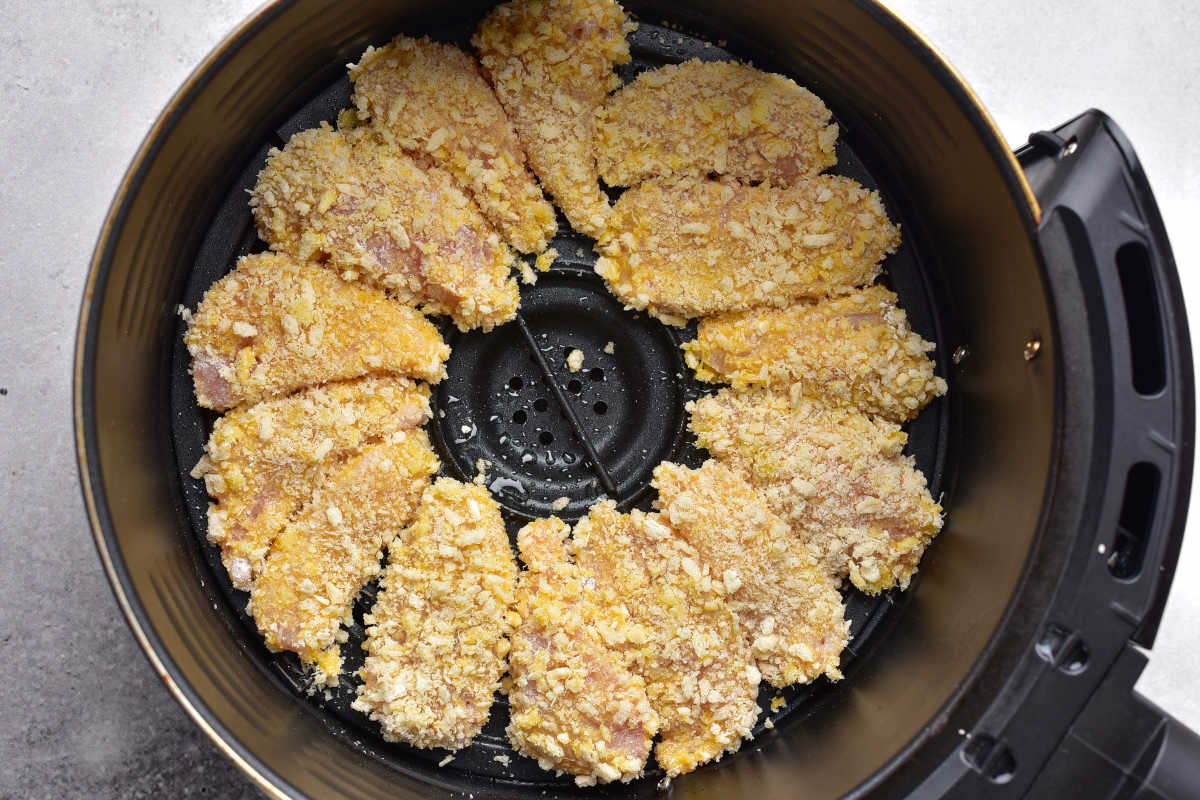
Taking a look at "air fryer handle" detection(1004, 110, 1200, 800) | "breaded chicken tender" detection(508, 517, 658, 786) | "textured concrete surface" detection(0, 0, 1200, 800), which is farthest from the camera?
"textured concrete surface" detection(0, 0, 1200, 800)

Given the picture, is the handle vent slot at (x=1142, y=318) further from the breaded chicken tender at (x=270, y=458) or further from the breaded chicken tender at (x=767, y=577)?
the breaded chicken tender at (x=270, y=458)

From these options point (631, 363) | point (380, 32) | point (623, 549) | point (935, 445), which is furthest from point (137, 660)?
point (935, 445)

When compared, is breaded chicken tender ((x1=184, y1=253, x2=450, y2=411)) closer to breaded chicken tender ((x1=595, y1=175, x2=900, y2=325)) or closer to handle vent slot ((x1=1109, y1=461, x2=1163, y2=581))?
breaded chicken tender ((x1=595, y1=175, x2=900, y2=325))

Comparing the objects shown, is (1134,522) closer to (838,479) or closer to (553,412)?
(838,479)

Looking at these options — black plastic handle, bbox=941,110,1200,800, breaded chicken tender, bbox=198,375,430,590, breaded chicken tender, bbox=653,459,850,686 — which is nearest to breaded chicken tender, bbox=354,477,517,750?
breaded chicken tender, bbox=198,375,430,590

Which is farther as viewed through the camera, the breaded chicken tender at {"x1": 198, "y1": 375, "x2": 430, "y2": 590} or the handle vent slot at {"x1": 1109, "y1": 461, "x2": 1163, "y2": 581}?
the breaded chicken tender at {"x1": 198, "y1": 375, "x2": 430, "y2": 590}
